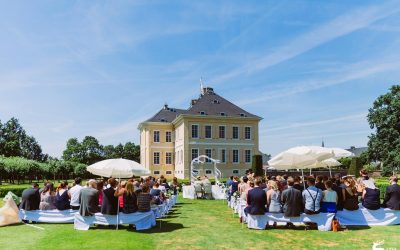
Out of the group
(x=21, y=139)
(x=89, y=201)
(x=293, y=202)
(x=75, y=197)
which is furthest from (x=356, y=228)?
(x=21, y=139)

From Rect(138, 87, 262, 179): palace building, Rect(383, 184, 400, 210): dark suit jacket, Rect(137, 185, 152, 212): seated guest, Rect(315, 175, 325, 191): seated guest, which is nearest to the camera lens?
Rect(137, 185, 152, 212): seated guest

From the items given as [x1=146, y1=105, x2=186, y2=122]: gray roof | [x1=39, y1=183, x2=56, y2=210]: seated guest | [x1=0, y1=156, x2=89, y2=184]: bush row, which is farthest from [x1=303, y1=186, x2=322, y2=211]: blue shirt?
[x1=146, y1=105, x2=186, y2=122]: gray roof

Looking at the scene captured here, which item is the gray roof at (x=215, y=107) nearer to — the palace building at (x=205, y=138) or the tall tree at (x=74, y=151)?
the palace building at (x=205, y=138)

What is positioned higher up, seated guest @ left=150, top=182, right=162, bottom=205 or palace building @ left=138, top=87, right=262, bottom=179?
palace building @ left=138, top=87, right=262, bottom=179

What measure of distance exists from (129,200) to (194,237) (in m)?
2.56

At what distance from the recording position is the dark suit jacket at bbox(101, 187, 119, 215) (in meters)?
11.6

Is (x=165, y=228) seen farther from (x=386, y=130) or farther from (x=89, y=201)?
(x=386, y=130)

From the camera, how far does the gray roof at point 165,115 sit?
52.0m

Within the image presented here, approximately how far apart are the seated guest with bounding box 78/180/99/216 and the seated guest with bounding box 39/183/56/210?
170 centimetres

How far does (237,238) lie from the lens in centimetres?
Answer: 1003

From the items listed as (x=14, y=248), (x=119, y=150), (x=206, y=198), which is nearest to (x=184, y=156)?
(x=206, y=198)

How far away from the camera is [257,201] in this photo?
1147 cm

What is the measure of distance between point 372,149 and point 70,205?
126 feet

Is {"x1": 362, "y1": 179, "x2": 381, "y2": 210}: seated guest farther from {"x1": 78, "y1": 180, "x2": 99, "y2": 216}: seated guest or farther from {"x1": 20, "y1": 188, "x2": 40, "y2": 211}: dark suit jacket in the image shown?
{"x1": 20, "y1": 188, "x2": 40, "y2": 211}: dark suit jacket
